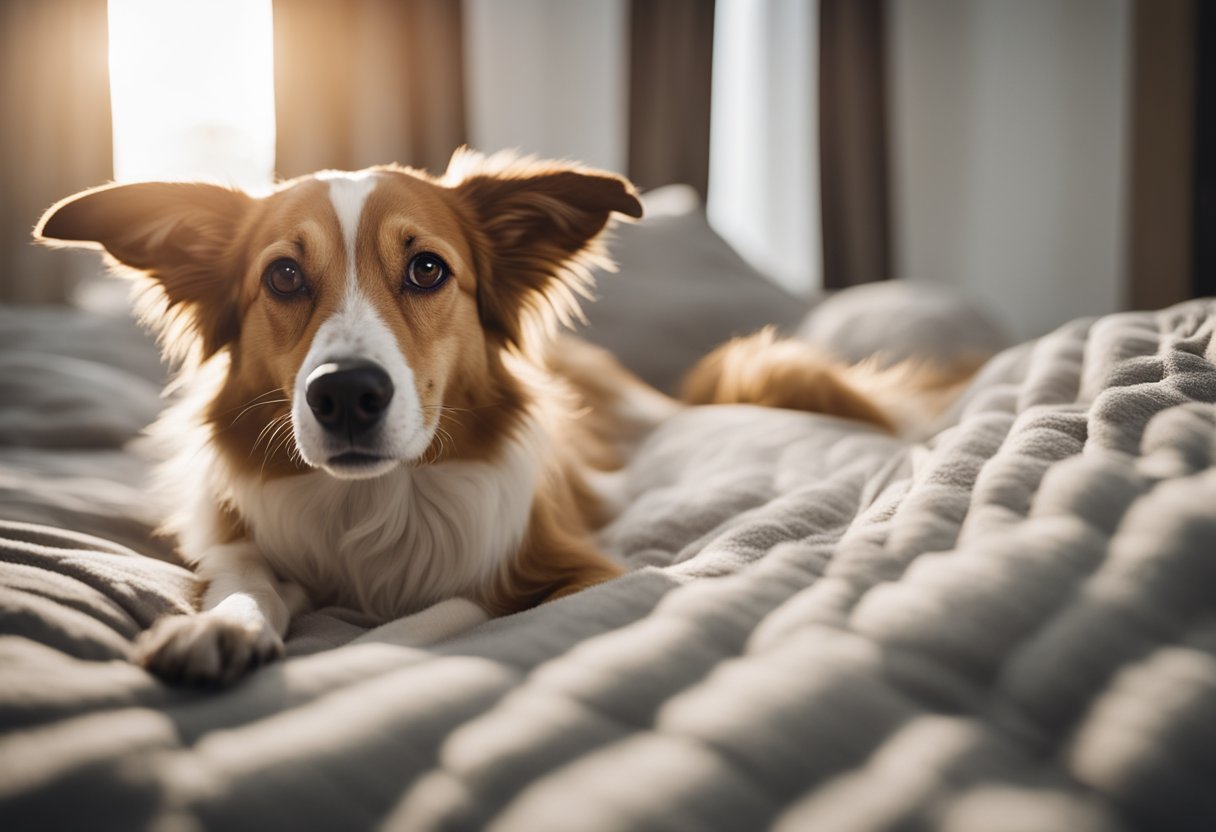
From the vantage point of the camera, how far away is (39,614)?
73cm

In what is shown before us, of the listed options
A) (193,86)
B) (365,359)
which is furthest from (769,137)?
(365,359)

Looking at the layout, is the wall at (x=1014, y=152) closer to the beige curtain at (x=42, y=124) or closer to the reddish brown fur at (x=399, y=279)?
the reddish brown fur at (x=399, y=279)

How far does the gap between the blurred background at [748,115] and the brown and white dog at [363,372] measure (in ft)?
4.64

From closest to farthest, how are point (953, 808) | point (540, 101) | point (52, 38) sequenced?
point (953, 808) < point (52, 38) < point (540, 101)

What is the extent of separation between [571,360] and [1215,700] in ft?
5.97

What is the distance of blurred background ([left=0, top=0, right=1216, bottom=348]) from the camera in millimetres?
3303

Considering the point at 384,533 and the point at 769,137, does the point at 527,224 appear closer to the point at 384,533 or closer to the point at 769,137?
the point at 384,533

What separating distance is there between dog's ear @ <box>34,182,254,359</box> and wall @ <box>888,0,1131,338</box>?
3.67 m

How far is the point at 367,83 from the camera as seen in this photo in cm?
360

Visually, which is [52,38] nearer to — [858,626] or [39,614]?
[39,614]

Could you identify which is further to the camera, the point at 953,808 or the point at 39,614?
the point at 39,614

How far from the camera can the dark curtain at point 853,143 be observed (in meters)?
4.14

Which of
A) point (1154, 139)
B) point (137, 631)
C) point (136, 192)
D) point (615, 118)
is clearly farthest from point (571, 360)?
point (1154, 139)

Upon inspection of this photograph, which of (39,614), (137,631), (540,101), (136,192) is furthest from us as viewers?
(540,101)
